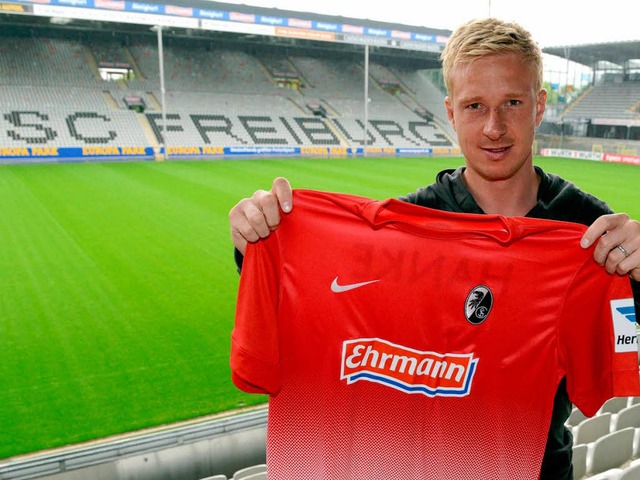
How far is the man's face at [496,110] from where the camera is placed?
69.1 inches

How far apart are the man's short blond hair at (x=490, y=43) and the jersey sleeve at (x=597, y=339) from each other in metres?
0.68

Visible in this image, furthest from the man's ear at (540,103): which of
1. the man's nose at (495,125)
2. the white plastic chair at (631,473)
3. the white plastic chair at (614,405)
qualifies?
the white plastic chair at (614,405)

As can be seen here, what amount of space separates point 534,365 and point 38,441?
4252 mm

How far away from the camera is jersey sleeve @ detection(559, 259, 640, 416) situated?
1.83 meters

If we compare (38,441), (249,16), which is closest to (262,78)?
(249,16)

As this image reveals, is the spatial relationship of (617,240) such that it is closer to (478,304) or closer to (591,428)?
(478,304)

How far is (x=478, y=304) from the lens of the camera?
1.89 meters

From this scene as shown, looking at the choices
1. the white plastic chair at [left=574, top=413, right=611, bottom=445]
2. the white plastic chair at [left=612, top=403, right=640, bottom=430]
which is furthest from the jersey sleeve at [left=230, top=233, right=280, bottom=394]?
the white plastic chair at [left=612, top=403, right=640, bottom=430]

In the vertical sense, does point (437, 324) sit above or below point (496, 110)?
below

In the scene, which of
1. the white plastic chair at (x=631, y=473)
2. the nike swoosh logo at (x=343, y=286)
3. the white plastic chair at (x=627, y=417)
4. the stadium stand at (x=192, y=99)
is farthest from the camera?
the stadium stand at (x=192, y=99)

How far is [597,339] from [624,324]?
98 mm

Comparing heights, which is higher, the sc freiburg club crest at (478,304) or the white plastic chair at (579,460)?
the sc freiburg club crest at (478,304)

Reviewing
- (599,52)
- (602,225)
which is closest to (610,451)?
(602,225)

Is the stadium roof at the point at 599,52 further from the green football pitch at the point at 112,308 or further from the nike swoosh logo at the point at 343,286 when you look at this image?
the nike swoosh logo at the point at 343,286
